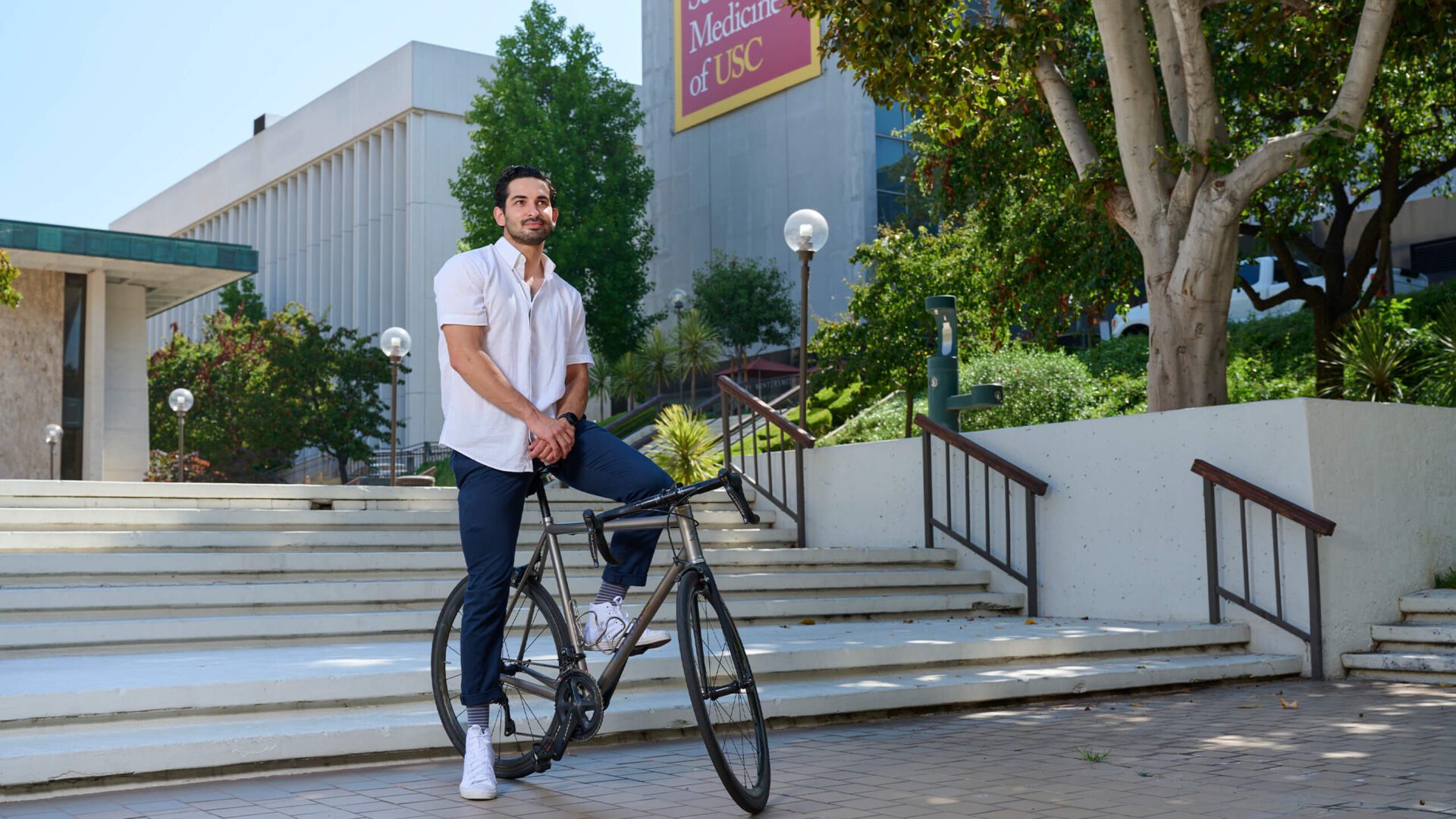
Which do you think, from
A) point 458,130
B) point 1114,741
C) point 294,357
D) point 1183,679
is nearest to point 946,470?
point 1183,679

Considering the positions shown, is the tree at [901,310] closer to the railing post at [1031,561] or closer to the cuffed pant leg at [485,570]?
the railing post at [1031,561]

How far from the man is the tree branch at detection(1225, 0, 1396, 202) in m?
6.30

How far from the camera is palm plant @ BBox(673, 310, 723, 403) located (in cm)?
4003

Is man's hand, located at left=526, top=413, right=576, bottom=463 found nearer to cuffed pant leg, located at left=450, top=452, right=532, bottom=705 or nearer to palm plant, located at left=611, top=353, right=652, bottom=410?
cuffed pant leg, located at left=450, top=452, right=532, bottom=705

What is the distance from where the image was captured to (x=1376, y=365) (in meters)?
13.4

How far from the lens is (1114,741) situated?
5.20 metres

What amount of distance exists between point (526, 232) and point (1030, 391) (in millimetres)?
13022

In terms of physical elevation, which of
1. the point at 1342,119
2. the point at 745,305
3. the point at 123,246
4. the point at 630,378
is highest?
the point at 745,305

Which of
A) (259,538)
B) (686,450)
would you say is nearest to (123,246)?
(686,450)

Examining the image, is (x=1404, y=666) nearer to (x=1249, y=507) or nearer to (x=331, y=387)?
(x=1249, y=507)

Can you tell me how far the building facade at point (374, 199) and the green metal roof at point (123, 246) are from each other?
1769cm

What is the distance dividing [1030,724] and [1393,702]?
1.98 m

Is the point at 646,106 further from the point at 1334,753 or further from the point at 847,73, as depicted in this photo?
the point at 1334,753

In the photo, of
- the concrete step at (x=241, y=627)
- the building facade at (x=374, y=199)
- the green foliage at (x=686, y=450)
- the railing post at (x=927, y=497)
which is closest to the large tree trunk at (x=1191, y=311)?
the railing post at (x=927, y=497)
